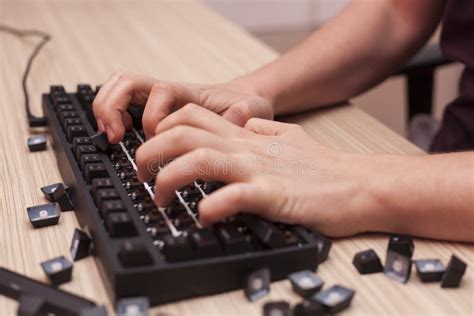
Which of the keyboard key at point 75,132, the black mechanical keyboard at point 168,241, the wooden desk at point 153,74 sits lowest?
the wooden desk at point 153,74

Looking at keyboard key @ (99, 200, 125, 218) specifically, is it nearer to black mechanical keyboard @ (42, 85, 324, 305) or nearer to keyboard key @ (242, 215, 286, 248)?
black mechanical keyboard @ (42, 85, 324, 305)

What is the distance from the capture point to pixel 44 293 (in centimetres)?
52

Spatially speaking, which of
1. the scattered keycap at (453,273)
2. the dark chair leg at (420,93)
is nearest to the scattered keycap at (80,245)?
the scattered keycap at (453,273)

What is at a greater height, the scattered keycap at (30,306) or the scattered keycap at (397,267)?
the scattered keycap at (30,306)

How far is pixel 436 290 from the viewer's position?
0.55 meters

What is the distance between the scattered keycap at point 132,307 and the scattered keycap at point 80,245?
0.32 ft

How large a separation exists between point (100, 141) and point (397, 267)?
0.36 metres

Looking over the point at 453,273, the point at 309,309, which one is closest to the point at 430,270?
the point at 453,273

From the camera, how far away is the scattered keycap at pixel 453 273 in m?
0.55

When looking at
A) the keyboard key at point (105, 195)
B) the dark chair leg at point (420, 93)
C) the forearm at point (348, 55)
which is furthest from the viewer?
the dark chair leg at point (420, 93)

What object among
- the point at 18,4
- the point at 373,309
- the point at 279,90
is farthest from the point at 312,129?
the point at 18,4

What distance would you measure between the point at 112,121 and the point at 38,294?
0.27 metres

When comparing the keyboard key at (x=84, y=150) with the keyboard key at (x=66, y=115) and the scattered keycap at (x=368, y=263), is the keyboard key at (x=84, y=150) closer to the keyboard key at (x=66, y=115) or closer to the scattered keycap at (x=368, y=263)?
the keyboard key at (x=66, y=115)

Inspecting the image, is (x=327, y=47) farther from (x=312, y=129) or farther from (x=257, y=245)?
(x=257, y=245)
